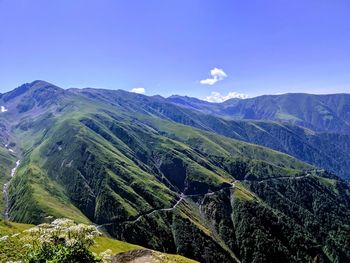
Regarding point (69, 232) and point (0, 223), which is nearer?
point (69, 232)

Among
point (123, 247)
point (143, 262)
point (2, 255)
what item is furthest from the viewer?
point (123, 247)

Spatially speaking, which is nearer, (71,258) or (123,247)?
(71,258)

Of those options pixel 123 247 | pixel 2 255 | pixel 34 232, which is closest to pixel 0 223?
pixel 123 247

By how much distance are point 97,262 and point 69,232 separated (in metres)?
4.31

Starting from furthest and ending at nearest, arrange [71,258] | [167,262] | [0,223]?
1. [0,223]
2. [167,262]
3. [71,258]

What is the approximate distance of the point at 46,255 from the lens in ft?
113

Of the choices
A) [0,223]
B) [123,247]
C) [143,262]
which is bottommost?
[123,247]

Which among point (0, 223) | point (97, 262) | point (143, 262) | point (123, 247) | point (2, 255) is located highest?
point (97, 262)

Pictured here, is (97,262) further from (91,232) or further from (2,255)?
(2,255)

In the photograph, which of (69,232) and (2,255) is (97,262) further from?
(2,255)

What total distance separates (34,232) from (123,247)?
146579mm

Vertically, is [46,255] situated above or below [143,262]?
above

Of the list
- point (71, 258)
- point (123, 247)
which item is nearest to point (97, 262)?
point (71, 258)

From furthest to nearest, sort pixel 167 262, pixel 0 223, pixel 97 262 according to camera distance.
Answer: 1. pixel 0 223
2. pixel 167 262
3. pixel 97 262
